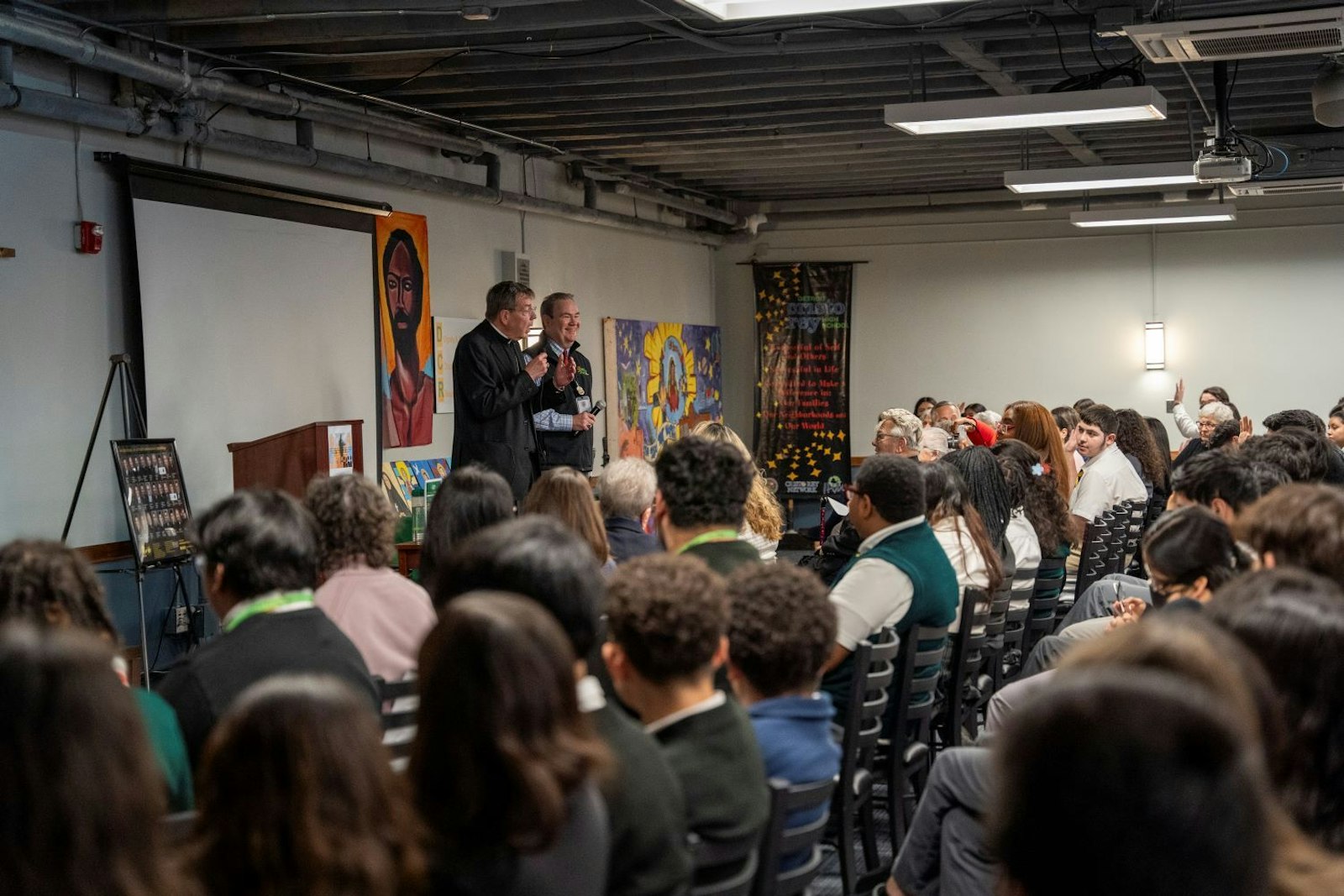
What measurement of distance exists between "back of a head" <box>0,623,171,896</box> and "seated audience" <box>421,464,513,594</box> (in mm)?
2424

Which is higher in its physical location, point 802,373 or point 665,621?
point 802,373

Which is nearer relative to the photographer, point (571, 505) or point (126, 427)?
point (571, 505)

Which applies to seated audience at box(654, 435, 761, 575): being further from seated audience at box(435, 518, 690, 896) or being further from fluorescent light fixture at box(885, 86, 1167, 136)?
fluorescent light fixture at box(885, 86, 1167, 136)

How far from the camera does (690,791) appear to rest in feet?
7.32

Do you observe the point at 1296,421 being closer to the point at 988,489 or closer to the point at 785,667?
the point at 988,489

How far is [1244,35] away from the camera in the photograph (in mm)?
5105

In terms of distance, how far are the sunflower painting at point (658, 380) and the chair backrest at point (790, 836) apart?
28.5 ft

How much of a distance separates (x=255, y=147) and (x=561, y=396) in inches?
96.5

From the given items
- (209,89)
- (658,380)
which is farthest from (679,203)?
(209,89)

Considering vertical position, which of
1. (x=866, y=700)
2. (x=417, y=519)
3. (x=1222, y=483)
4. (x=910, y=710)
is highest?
(x=1222, y=483)

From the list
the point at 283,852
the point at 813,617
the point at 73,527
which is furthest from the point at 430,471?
the point at 283,852

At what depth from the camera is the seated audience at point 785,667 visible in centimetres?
262

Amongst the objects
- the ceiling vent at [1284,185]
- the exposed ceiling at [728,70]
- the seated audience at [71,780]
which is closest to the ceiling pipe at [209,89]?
the exposed ceiling at [728,70]

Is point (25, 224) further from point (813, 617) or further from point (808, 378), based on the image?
point (808, 378)
